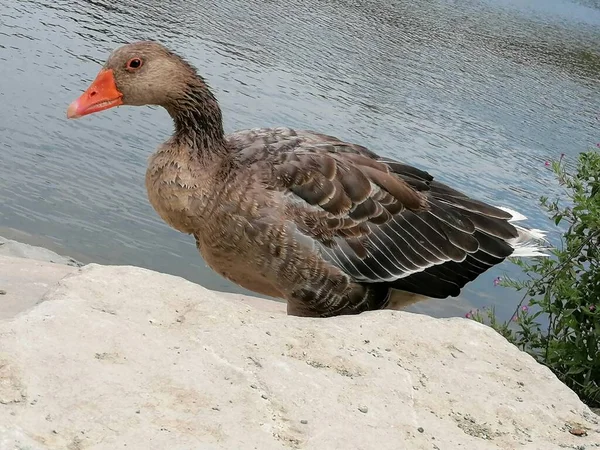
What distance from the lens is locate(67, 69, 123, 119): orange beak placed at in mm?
5805

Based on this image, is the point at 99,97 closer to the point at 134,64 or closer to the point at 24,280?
the point at 134,64

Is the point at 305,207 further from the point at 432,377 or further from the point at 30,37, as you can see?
the point at 30,37

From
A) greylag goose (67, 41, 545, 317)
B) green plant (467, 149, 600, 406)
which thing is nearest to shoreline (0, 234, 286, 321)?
greylag goose (67, 41, 545, 317)

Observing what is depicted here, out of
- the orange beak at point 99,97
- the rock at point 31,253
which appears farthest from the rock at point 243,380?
the rock at point 31,253

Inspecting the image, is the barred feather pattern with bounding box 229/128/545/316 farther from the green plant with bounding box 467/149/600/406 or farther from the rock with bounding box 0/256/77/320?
the rock with bounding box 0/256/77/320

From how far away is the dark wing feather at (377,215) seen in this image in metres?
5.62

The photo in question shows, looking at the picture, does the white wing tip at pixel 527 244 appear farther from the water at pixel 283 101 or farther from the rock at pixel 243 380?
the water at pixel 283 101

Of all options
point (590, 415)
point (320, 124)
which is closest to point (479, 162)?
point (320, 124)

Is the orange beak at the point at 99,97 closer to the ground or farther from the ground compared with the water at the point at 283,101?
farther from the ground

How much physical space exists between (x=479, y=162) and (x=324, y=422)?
13.1 metres

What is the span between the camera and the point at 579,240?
6477 mm

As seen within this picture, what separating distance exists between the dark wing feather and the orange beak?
95cm

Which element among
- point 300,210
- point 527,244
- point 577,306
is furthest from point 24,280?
point 577,306

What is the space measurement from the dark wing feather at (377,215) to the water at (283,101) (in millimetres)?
3792
